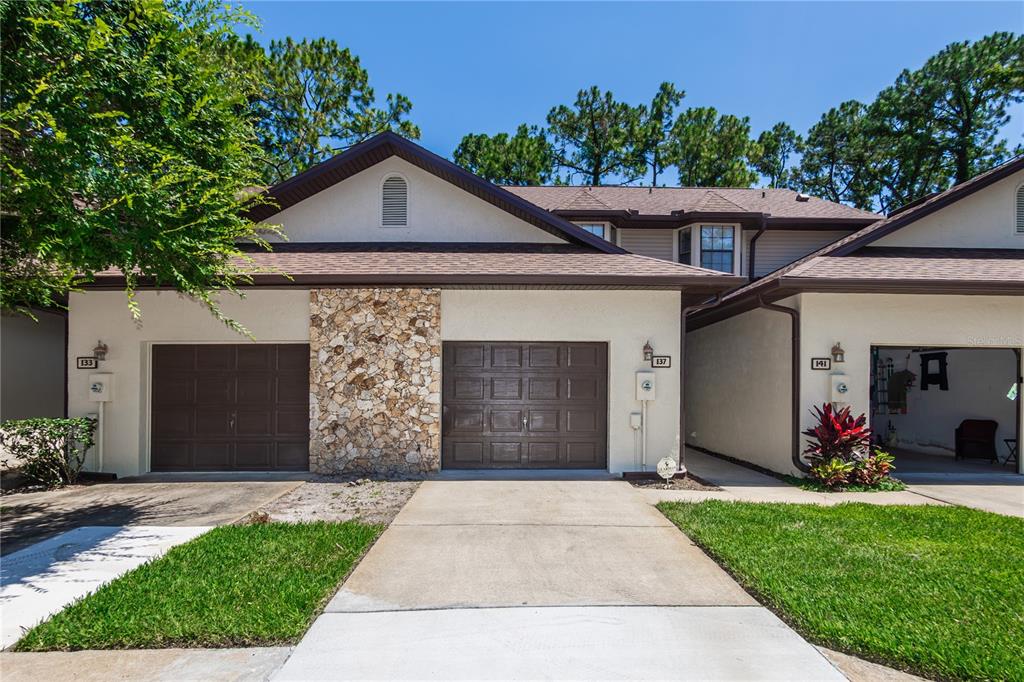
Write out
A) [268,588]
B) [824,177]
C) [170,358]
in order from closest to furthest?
1. [268,588]
2. [170,358]
3. [824,177]

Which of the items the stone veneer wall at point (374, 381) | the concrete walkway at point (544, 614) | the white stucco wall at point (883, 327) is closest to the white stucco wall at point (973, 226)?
the white stucco wall at point (883, 327)

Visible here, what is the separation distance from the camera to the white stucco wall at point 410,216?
9.97 m

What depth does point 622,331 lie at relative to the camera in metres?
8.98

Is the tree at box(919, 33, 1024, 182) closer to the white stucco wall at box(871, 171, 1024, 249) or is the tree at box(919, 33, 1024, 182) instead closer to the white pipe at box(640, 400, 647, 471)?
the white stucco wall at box(871, 171, 1024, 249)

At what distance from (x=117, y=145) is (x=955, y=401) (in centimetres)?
1628

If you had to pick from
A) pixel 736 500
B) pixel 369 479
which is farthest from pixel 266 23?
pixel 736 500

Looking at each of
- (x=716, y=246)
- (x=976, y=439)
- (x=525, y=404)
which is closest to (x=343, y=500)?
(x=525, y=404)

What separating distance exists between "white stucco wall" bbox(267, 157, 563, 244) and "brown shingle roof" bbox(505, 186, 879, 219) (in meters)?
3.38

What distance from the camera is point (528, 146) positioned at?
27578 millimetres

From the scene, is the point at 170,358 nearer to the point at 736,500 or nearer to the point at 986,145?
the point at 736,500

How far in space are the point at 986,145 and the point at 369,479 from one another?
3452 cm

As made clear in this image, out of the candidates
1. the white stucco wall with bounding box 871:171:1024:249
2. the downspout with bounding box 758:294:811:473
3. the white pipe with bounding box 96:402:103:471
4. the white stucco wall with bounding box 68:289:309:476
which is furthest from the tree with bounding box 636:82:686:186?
the white pipe with bounding box 96:402:103:471

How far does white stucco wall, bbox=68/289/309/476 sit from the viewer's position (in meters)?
8.96

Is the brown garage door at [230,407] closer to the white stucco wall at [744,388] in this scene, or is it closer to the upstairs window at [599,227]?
the upstairs window at [599,227]
